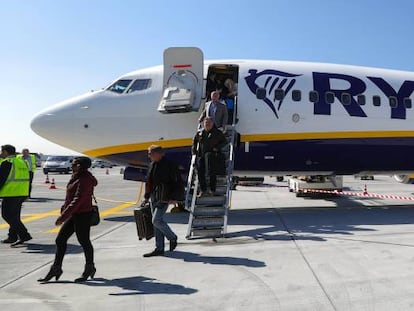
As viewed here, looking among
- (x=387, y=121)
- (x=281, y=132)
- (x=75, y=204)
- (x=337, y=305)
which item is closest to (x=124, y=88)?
(x=281, y=132)

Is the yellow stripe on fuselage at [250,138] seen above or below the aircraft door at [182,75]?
below

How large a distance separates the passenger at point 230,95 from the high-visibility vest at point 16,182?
5.80 meters

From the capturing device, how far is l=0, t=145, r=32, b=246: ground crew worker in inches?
319

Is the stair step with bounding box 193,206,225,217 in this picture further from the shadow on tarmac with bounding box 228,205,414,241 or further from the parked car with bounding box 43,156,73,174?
the parked car with bounding box 43,156,73,174

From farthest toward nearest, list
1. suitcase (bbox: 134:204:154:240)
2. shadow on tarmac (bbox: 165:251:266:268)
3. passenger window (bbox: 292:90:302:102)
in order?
passenger window (bbox: 292:90:302:102)
suitcase (bbox: 134:204:154:240)
shadow on tarmac (bbox: 165:251:266:268)

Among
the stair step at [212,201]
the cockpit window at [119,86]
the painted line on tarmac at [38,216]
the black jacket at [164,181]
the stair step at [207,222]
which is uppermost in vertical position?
the cockpit window at [119,86]

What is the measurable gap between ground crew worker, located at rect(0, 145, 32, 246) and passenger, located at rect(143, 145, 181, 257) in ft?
10.1

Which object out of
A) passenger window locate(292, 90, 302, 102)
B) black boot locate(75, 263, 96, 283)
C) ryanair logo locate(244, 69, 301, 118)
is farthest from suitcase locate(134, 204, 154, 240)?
passenger window locate(292, 90, 302, 102)

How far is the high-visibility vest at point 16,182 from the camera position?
8156 millimetres

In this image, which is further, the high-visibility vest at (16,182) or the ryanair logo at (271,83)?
the ryanair logo at (271,83)

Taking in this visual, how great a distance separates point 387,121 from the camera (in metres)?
12.4

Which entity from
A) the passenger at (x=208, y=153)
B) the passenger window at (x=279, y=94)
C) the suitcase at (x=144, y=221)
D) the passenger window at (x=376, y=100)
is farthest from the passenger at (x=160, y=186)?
the passenger window at (x=376, y=100)

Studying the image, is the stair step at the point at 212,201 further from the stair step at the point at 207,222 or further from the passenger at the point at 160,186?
the passenger at the point at 160,186

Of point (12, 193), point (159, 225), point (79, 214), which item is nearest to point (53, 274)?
point (79, 214)
